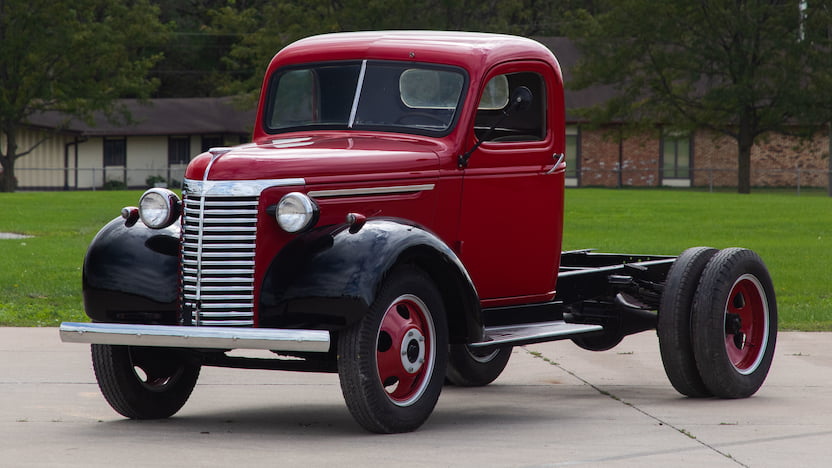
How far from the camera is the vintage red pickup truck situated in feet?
23.2

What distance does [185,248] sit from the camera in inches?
287

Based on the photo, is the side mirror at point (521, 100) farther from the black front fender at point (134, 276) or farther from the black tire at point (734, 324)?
the black front fender at point (134, 276)

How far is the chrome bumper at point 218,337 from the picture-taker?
6.70 metres

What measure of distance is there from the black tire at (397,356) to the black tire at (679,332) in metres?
1.97

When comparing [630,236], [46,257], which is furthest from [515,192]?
[630,236]

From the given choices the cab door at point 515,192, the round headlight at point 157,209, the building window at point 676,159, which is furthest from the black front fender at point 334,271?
the building window at point 676,159

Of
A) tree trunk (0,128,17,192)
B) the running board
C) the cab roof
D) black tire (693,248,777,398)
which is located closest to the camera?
the running board

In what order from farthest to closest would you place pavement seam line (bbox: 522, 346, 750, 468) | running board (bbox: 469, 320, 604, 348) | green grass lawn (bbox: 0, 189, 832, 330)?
green grass lawn (bbox: 0, 189, 832, 330)
running board (bbox: 469, 320, 604, 348)
pavement seam line (bbox: 522, 346, 750, 468)

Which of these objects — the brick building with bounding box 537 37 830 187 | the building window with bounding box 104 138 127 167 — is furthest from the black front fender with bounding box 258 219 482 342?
the building window with bounding box 104 138 127 167

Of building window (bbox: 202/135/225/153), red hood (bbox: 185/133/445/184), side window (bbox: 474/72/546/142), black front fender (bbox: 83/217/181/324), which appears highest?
building window (bbox: 202/135/225/153)

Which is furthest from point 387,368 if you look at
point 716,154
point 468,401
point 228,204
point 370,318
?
point 716,154

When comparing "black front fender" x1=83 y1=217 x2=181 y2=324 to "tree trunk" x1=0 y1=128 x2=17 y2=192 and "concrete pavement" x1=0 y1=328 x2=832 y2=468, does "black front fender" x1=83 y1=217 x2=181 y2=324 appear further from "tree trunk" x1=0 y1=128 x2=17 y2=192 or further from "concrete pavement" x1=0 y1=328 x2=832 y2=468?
"tree trunk" x1=0 y1=128 x2=17 y2=192

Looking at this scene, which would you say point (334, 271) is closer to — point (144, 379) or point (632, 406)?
point (144, 379)

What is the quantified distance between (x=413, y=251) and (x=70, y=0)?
52426mm
